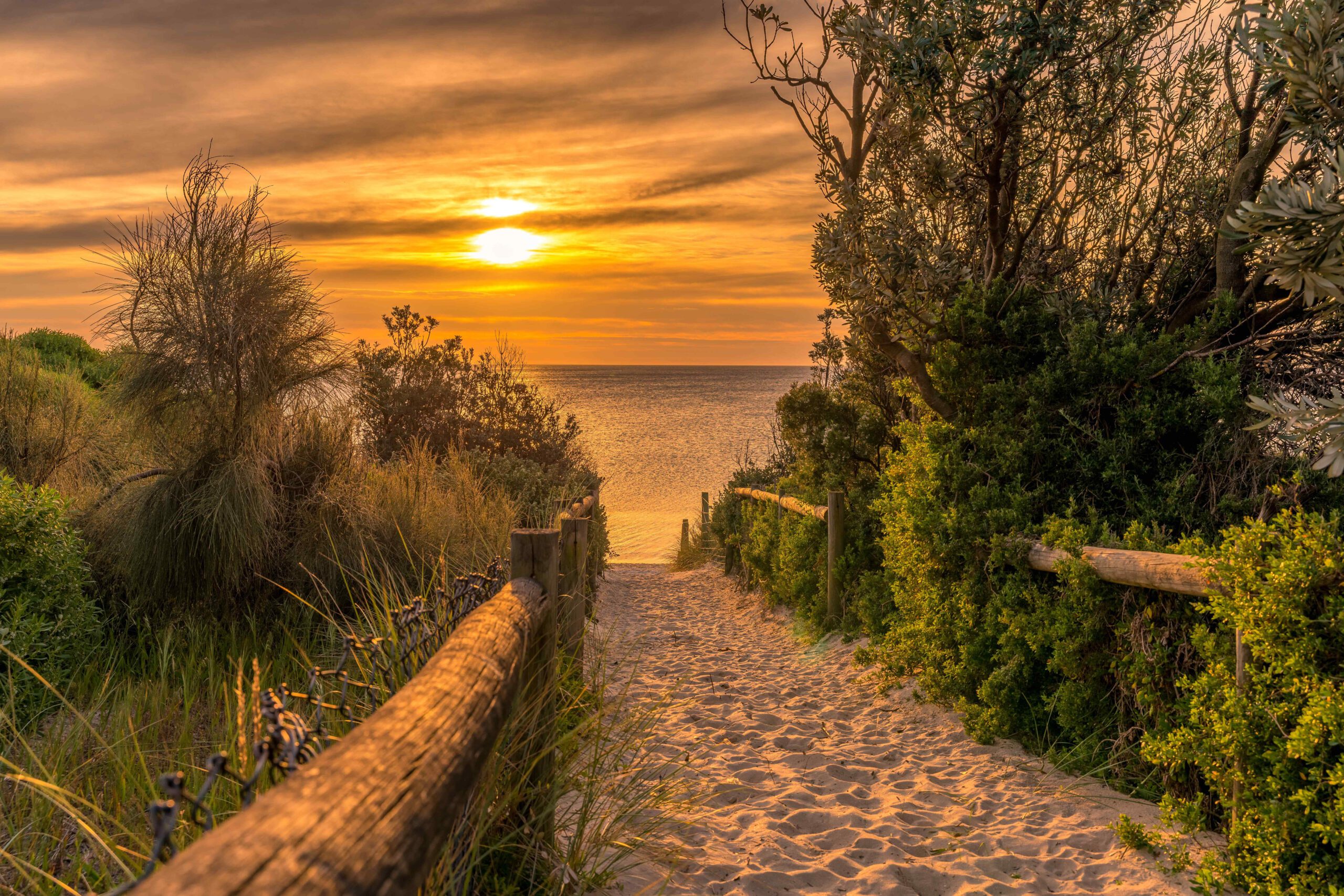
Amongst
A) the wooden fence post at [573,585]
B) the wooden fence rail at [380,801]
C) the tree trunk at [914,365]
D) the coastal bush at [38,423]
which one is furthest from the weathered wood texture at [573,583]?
the coastal bush at [38,423]

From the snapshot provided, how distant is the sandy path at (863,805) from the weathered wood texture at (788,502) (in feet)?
7.05

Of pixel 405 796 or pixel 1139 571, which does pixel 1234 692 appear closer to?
pixel 1139 571

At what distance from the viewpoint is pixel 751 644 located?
32.5 feet

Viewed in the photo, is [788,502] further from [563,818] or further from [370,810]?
[370,810]

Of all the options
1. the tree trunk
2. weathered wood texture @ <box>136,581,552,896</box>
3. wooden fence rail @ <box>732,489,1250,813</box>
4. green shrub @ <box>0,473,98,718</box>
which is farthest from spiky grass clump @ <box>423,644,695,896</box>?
green shrub @ <box>0,473,98,718</box>

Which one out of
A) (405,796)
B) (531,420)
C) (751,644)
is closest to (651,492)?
(531,420)

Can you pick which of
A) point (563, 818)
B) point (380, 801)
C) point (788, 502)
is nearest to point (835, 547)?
point (788, 502)

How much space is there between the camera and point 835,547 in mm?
9242

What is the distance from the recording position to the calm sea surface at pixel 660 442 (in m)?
27.0

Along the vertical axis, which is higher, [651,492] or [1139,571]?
[1139,571]

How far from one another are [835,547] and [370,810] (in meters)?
8.25

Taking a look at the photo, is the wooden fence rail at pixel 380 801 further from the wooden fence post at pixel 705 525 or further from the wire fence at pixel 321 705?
the wooden fence post at pixel 705 525

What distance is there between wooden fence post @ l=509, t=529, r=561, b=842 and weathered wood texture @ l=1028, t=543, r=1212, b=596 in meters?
3.17

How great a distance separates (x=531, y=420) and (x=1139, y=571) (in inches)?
532
